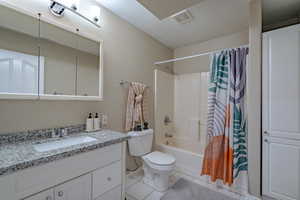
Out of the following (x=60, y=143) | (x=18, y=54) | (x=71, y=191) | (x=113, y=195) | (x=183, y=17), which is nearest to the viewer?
(x=71, y=191)

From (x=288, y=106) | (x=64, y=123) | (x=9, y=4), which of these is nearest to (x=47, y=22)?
(x=9, y=4)

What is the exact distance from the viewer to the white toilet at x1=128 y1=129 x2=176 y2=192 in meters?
1.72

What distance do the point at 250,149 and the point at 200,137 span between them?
1.21 metres

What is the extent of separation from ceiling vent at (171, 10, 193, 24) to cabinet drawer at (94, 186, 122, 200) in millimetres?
2286

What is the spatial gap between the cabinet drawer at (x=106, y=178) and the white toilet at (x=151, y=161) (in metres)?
0.57

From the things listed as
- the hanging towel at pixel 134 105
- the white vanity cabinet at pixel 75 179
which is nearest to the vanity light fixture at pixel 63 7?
the hanging towel at pixel 134 105

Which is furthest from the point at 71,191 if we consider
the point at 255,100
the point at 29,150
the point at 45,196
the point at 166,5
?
the point at 255,100

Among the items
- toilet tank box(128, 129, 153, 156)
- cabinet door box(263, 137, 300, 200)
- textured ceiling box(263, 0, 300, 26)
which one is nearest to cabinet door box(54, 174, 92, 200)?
toilet tank box(128, 129, 153, 156)

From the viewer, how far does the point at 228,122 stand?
5.63 feet

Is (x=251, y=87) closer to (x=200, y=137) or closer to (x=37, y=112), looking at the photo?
(x=200, y=137)

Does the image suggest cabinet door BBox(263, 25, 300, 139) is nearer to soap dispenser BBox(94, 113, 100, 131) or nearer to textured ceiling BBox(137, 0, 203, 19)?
textured ceiling BBox(137, 0, 203, 19)

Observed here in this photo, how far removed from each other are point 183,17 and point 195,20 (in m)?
0.23

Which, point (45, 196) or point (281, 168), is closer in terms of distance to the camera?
point (45, 196)

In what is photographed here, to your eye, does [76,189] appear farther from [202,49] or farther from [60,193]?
[202,49]
